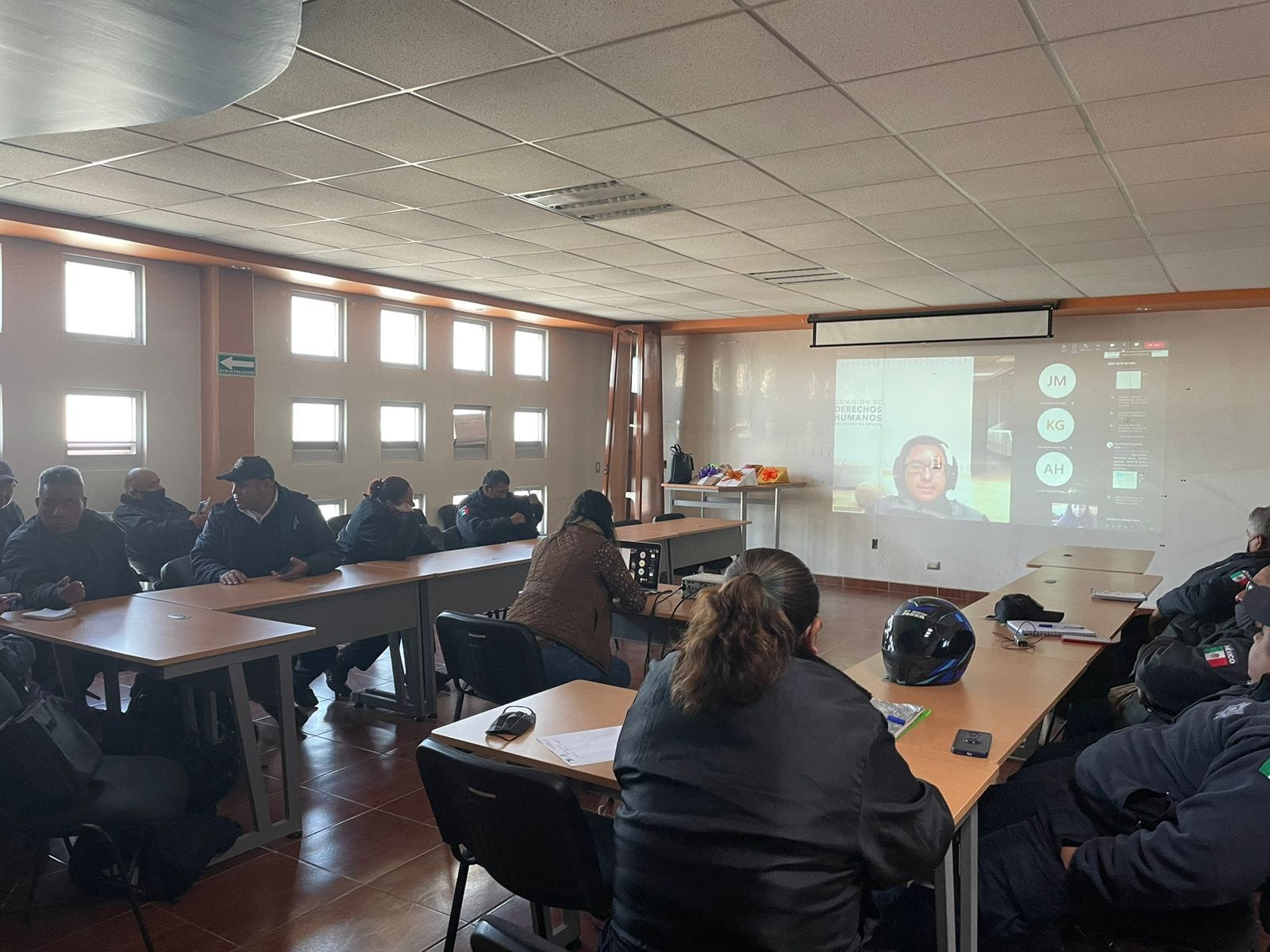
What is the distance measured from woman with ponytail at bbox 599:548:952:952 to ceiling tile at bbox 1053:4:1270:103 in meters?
2.13

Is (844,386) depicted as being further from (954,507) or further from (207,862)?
(207,862)

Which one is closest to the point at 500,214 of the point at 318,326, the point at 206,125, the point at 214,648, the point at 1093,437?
the point at 206,125

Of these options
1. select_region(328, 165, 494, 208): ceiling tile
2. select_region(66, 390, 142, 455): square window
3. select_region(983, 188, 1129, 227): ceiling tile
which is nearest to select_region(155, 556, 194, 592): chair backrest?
select_region(66, 390, 142, 455): square window

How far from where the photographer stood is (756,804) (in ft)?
5.06

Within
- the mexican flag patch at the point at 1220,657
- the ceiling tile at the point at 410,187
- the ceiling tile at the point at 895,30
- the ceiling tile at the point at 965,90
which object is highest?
the ceiling tile at the point at 895,30

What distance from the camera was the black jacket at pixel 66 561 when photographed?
12.5ft

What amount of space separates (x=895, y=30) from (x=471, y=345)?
6587 mm

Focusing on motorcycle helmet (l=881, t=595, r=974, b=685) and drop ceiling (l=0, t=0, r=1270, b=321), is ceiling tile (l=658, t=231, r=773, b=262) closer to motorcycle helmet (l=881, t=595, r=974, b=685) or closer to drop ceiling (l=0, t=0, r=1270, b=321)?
drop ceiling (l=0, t=0, r=1270, b=321)

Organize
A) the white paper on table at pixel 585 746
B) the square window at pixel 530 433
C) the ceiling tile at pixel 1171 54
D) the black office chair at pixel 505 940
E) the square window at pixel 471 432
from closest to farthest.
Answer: the black office chair at pixel 505 940
the white paper on table at pixel 585 746
the ceiling tile at pixel 1171 54
the square window at pixel 471 432
the square window at pixel 530 433

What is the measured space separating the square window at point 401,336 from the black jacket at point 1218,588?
6.22 meters

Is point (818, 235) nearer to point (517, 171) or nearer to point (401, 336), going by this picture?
point (517, 171)

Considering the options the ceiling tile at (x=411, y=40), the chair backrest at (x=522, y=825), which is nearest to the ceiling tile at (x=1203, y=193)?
the ceiling tile at (x=411, y=40)

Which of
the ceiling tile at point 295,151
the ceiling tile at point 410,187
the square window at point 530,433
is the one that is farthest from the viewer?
the square window at point 530,433

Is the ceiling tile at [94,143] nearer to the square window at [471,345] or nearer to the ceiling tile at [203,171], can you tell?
the ceiling tile at [203,171]
